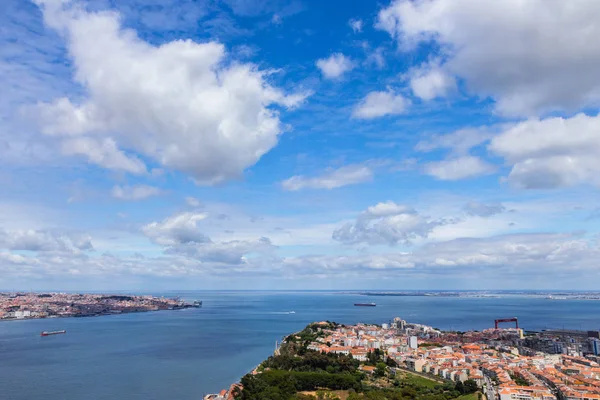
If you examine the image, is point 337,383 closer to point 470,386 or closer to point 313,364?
point 313,364

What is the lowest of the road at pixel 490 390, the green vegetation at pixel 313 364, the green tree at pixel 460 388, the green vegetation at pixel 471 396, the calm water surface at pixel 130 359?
the calm water surface at pixel 130 359

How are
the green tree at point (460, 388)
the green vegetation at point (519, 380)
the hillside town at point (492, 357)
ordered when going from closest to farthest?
the green tree at point (460, 388) < the hillside town at point (492, 357) < the green vegetation at point (519, 380)

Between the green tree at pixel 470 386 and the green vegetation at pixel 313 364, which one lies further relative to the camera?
the green vegetation at pixel 313 364

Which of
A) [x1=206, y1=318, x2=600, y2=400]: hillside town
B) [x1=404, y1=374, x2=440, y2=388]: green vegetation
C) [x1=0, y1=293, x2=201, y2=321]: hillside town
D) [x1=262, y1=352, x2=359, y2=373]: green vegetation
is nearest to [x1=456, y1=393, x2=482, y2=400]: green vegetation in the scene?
[x1=206, y1=318, x2=600, y2=400]: hillside town

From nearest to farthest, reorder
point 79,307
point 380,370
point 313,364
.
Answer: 1. point 380,370
2. point 313,364
3. point 79,307

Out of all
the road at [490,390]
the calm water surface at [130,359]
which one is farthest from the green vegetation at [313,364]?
the road at [490,390]

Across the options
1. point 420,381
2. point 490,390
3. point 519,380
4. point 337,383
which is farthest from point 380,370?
point 519,380

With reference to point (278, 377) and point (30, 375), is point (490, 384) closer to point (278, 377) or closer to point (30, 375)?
point (278, 377)

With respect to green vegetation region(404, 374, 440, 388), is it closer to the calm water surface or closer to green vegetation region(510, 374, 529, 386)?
green vegetation region(510, 374, 529, 386)

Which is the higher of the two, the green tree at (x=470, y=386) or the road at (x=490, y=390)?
the green tree at (x=470, y=386)

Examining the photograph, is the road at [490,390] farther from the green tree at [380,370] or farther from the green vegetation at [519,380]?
the green tree at [380,370]
